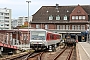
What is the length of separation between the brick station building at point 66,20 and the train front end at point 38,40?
2219 inches

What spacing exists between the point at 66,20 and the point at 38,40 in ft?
200

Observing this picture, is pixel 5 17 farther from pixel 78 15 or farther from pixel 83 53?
pixel 83 53

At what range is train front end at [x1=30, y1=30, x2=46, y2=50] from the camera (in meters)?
34.3

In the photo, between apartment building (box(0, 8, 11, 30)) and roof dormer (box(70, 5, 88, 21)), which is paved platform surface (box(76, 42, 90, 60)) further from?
apartment building (box(0, 8, 11, 30))

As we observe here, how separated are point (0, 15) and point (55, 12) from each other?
75278 mm

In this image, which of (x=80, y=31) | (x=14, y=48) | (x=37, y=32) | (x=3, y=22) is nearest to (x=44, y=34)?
(x=37, y=32)

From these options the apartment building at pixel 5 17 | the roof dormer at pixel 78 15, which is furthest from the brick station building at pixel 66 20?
the apartment building at pixel 5 17

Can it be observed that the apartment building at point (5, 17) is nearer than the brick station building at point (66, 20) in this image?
No

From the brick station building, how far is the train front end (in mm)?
56354

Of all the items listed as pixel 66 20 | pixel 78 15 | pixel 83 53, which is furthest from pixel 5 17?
pixel 83 53

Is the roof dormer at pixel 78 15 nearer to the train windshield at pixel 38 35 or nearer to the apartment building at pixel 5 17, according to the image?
the train windshield at pixel 38 35

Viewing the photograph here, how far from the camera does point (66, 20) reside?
94688mm

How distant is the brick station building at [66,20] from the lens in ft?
303

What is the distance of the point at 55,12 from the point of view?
3861 inches
